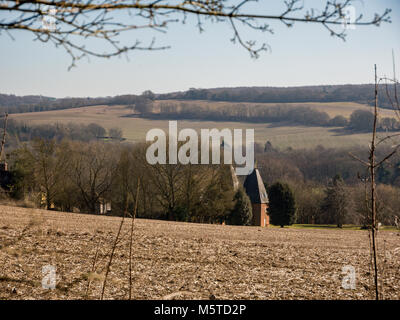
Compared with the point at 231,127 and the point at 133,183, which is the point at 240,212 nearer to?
the point at 133,183

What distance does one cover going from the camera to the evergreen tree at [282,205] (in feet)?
128

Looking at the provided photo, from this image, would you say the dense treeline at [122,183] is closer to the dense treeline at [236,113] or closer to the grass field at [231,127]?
the grass field at [231,127]

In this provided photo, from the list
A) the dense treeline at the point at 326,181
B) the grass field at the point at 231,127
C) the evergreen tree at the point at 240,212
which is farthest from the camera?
the grass field at the point at 231,127

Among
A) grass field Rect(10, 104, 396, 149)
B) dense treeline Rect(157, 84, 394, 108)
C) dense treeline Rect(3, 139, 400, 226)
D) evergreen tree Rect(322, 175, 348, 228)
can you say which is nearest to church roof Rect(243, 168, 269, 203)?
dense treeline Rect(3, 139, 400, 226)

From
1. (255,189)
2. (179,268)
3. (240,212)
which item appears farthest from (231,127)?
(179,268)

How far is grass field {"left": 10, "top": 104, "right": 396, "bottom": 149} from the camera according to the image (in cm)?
11019

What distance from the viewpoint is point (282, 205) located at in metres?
39.2

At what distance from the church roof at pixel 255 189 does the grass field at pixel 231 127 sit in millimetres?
63281

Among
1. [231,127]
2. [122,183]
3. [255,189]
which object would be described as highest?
[231,127]

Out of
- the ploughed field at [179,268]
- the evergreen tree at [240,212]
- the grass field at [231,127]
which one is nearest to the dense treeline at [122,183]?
the evergreen tree at [240,212]

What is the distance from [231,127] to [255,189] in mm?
88117

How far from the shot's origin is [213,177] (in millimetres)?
30875
